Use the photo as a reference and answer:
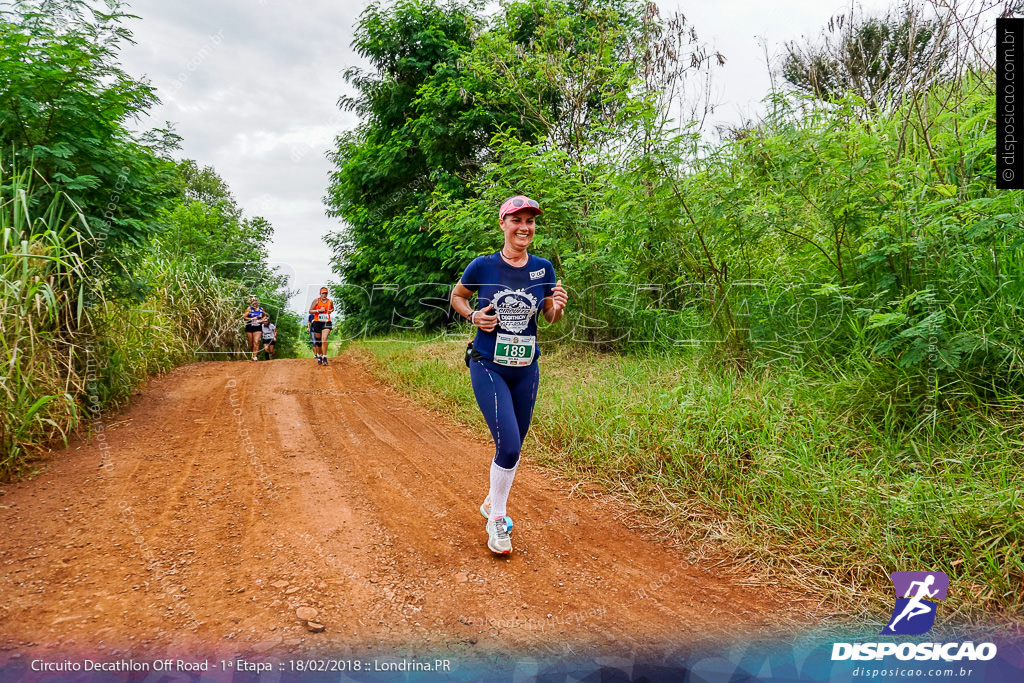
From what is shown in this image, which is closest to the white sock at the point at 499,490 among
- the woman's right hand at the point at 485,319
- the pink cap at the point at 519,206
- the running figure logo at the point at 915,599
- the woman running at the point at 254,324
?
the woman's right hand at the point at 485,319

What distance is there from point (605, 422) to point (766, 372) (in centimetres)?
169

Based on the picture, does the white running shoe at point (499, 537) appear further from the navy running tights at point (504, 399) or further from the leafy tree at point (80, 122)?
the leafy tree at point (80, 122)

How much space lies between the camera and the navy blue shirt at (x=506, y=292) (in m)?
3.06

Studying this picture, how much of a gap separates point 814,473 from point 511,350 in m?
2.21

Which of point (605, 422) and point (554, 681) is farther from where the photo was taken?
point (605, 422)

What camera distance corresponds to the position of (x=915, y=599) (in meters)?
2.44

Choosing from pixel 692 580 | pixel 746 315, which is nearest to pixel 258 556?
pixel 692 580

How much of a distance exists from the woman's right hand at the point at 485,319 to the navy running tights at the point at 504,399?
0.81ft

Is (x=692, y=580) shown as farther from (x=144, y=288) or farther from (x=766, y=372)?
(x=144, y=288)

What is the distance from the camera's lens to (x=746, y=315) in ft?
17.9

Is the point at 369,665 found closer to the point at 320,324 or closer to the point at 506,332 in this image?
the point at 506,332

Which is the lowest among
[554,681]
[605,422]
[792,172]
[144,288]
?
[554,681]

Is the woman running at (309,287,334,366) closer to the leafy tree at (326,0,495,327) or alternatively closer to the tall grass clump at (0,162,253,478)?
the leafy tree at (326,0,495,327)

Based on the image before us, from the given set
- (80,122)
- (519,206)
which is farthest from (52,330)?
(519,206)
